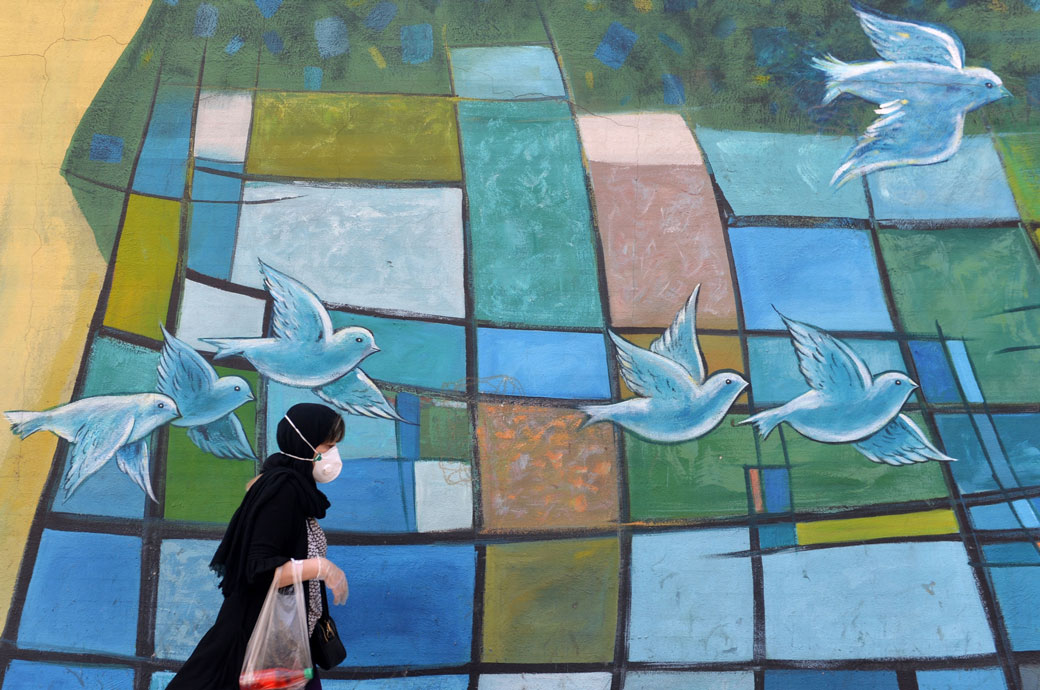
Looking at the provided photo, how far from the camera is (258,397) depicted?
325 centimetres

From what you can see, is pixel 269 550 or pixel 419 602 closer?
pixel 269 550

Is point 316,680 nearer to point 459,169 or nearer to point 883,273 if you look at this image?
point 459,169

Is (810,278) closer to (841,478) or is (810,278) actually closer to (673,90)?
(841,478)

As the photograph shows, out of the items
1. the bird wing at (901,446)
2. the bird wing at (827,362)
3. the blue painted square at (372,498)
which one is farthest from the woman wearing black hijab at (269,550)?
the bird wing at (901,446)

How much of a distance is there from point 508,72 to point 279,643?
96.9 inches

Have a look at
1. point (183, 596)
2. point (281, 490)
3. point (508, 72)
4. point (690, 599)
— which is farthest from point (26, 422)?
point (690, 599)

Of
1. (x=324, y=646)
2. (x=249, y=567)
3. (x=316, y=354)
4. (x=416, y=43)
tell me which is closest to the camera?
(x=249, y=567)

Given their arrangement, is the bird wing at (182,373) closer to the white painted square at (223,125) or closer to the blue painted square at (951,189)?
the white painted square at (223,125)

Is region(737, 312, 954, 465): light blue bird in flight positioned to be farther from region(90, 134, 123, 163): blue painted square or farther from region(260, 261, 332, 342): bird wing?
region(90, 134, 123, 163): blue painted square

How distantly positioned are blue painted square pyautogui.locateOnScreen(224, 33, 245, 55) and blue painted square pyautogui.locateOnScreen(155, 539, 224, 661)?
2058 mm

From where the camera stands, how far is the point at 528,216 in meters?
3.41

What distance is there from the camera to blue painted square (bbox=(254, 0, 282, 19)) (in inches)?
135

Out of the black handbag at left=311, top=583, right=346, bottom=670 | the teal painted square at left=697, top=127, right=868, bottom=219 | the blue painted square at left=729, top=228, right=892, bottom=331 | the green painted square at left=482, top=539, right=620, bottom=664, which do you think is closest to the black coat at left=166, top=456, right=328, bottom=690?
the black handbag at left=311, top=583, right=346, bottom=670

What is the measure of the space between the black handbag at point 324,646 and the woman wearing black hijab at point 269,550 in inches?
1.3
